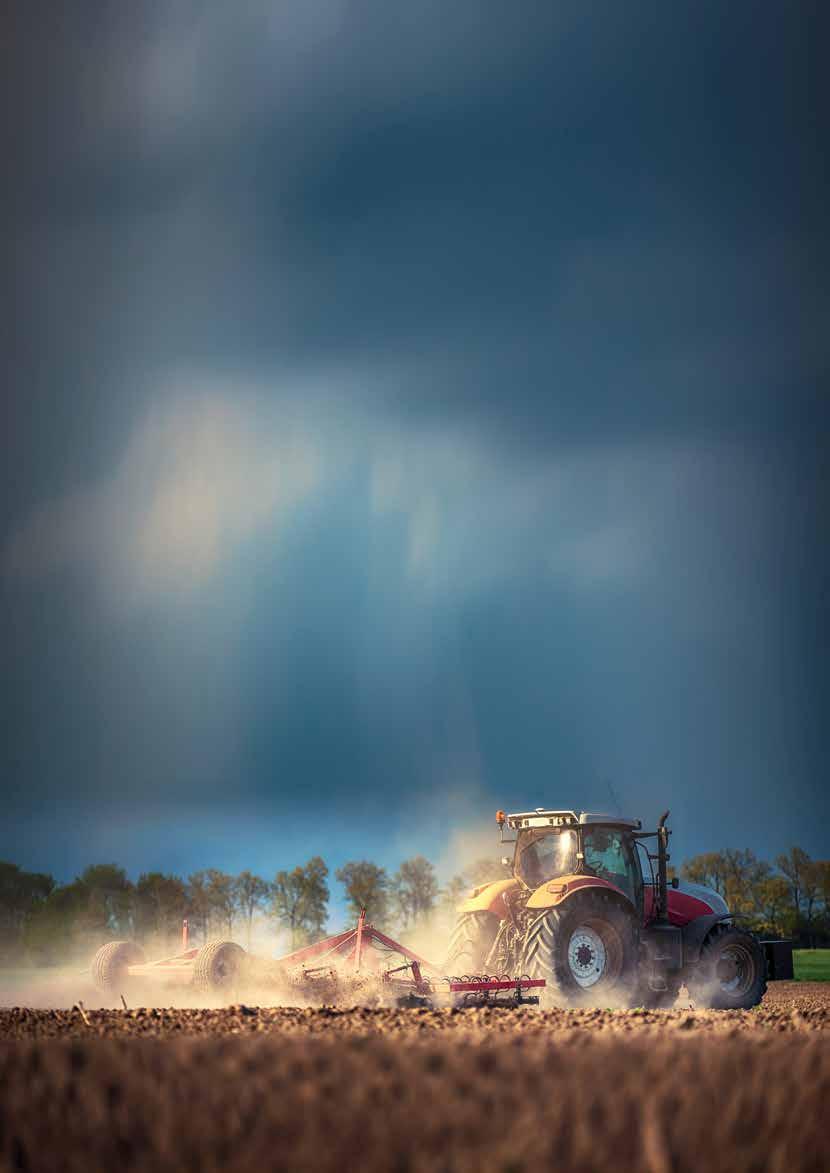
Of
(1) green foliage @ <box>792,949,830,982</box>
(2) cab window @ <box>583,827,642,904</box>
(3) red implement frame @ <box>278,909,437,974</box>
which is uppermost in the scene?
(2) cab window @ <box>583,827,642,904</box>

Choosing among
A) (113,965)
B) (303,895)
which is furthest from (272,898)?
(113,965)

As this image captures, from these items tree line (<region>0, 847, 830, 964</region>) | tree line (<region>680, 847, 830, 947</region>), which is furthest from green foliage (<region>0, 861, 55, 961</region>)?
tree line (<region>680, 847, 830, 947</region>)

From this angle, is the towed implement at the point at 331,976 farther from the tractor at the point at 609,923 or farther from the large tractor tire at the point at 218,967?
the tractor at the point at 609,923

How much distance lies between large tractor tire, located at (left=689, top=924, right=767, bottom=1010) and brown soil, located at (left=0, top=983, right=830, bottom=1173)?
27.1 ft

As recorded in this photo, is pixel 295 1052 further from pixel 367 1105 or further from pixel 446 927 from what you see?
pixel 446 927

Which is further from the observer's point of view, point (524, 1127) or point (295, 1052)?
point (295, 1052)

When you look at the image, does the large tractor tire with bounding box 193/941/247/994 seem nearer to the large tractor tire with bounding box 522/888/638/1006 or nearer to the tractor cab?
the large tractor tire with bounding box 522/888/638/1006

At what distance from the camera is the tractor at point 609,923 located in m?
13.9

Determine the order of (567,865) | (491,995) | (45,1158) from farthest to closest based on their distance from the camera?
(567,865) < (491,995) < (45,1158)

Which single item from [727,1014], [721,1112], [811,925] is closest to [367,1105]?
[721,1112]

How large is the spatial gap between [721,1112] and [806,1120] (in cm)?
45

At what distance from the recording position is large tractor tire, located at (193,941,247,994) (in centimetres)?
1334

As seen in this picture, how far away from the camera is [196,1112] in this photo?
5.31 meters

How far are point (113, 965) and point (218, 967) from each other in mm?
2786
